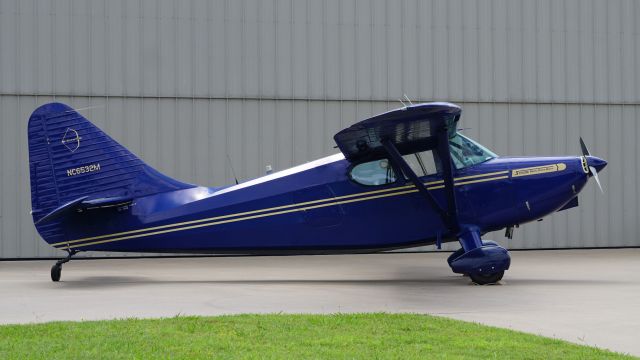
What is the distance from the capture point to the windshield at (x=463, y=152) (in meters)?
11.8

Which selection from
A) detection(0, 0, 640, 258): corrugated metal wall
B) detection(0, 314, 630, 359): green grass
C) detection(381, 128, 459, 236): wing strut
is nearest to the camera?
detection(0, 314, 630, 359): green grass

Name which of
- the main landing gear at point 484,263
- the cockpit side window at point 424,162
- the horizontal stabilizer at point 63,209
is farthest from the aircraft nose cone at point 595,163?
the horizontal stabilizer at point 63,209

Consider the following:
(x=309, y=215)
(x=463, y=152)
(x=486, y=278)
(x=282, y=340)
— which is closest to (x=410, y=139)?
(x=463, y=152)

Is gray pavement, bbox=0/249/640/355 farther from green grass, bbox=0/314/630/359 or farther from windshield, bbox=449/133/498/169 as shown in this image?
windshield, bbox=449/133/498/169

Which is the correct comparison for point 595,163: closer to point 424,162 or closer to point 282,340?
point 424,162

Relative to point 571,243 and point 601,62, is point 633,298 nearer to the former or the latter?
point 571,243

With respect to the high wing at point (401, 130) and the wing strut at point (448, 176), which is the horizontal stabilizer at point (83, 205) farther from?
the wing strut at point (448, 176)

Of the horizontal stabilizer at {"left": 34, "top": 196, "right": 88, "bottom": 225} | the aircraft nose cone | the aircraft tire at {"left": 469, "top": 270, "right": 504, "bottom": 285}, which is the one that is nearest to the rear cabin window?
the aircraft tire at {"left": 469, "top": 270, "right": 504, "bottom": 285}

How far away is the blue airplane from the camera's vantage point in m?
11.7

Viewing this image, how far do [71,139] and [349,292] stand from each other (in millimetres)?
5208

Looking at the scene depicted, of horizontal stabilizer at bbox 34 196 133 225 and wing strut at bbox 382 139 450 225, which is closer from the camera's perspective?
wing strut at bbox 382 139 450 225

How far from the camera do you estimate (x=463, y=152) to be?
11.8m

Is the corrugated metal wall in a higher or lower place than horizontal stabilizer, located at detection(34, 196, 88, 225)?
higher

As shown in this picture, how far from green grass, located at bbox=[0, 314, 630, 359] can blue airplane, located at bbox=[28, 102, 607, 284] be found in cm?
449
